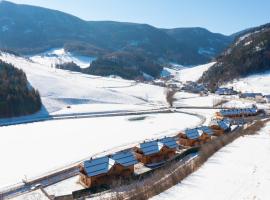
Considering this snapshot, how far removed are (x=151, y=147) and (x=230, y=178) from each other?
13.6 m

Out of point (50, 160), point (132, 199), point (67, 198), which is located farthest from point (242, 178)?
point (50, 160)

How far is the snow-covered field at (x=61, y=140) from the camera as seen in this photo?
3319 cm

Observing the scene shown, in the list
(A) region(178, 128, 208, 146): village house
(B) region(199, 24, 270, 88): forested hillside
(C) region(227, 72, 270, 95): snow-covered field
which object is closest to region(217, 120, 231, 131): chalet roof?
(A) region(178, 128, 208, 146): village house

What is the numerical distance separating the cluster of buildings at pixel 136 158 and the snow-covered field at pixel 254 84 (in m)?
77.9

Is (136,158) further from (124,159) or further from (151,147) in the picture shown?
(124,159)

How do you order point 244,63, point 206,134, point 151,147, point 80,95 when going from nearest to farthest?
point 151,147, point 206,134, point 80,95, point 244,63

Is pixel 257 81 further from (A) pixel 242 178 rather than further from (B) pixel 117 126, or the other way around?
(A) pixel 242 178

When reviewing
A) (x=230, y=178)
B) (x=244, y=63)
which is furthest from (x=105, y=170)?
(x=244, y=63)

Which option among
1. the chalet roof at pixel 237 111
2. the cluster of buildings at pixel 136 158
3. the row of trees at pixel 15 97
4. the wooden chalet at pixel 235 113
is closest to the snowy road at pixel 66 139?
the wooden chalet at pixel 235 113

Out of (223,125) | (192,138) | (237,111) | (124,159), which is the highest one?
(237,111)

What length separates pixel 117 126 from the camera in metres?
58.8

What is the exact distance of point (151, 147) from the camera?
33156 millimetres

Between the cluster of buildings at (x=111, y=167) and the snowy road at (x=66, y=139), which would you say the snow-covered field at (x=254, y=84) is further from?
the cluster of buildings at (x=111, y=167)

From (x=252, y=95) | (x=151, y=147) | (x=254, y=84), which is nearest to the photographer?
(x=151, y=147)
